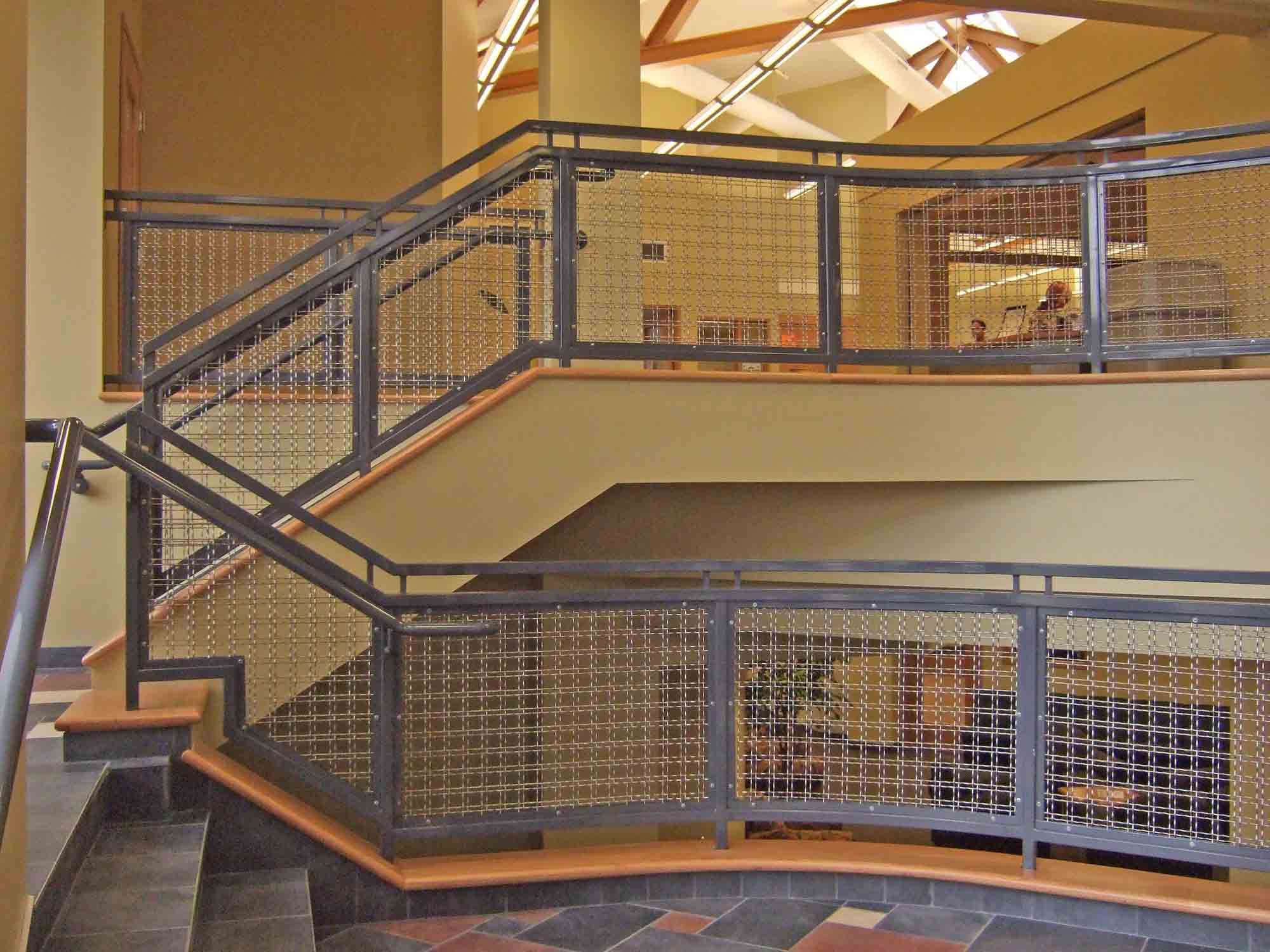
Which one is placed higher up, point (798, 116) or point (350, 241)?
point (798, 116)

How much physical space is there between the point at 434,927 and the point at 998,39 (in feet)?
42.4

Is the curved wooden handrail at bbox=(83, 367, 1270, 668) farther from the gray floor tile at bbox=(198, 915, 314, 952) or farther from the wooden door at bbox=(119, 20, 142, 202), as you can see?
the wooden door at bbox=(119, 20, 142, 202)

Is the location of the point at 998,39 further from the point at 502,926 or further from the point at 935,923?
the point at 502,926

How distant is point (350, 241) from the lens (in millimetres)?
5660

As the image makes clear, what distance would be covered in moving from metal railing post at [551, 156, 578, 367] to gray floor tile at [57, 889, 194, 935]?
90.2 inches

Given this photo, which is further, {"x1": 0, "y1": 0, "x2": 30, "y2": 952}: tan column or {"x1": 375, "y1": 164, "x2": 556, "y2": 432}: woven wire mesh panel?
{"x1": 375, "y1": 164, "x2": 556, "y2": 432}: woven wire mesh panel

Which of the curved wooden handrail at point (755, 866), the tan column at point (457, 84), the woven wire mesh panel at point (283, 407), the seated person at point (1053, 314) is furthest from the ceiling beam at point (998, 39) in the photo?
the curved wooden handrail at point (755, 866)

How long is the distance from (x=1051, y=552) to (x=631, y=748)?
2037mm

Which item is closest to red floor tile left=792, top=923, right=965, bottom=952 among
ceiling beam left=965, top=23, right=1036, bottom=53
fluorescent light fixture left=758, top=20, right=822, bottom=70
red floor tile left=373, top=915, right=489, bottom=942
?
red floor tile left=373, top=915, right=489, bottom=942

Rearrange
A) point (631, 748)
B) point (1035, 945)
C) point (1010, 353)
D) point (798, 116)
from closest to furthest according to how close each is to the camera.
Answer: point (1035, 945) < point (631, 748) < point (1010, 353) < point (798, 116)

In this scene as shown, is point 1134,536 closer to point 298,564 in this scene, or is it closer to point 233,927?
point 298,564

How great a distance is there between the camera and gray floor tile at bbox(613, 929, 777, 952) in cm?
336

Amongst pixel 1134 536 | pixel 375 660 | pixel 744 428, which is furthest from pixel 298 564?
pixel 1134 536

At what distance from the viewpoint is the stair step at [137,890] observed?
8.75 ft
